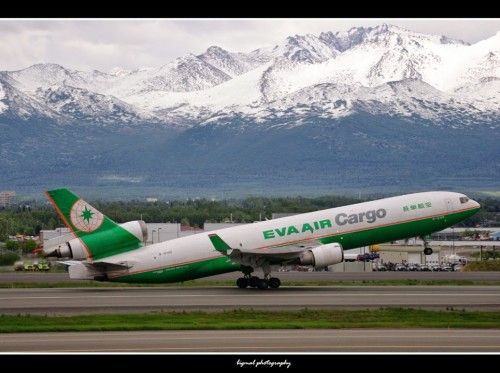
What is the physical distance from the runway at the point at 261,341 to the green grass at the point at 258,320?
1.28m

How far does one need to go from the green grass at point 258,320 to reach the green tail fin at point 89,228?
13926 millimetres

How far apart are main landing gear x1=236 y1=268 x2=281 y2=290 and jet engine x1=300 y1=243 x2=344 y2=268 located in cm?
254

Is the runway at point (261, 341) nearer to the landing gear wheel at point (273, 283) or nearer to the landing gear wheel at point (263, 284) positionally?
the landing gear wheel at point (263, 284)

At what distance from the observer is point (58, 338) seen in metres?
38.6

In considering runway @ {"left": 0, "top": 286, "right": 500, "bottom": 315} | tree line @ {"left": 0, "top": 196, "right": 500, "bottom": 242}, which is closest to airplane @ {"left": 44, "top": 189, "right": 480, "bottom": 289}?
runway @ {"left": 0, "top": 286, "right": 500, "bottom": 315}

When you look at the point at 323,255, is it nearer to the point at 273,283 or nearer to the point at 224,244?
the point at 273,283

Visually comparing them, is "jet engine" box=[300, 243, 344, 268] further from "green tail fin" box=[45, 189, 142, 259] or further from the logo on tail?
the logo on tail

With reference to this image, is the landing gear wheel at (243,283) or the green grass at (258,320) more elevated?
the landing gear wheel at (243,283)

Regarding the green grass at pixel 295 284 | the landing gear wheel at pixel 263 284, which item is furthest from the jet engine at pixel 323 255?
the green grass at pixel 295 284

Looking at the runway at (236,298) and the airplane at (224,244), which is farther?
the airplane at (224,244)

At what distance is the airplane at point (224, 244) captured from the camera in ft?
199

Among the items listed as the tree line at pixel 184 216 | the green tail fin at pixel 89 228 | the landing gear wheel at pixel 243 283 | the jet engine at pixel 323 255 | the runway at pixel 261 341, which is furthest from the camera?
the tree line at pixel 184 216

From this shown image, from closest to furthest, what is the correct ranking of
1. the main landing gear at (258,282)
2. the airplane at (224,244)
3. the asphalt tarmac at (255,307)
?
the asphalt tarmac at (255,307) → the airplane at (224,244) → the main landing gear at (258,282)

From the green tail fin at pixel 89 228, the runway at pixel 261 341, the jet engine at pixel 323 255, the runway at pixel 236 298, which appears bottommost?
the runway at pixel 261 341
